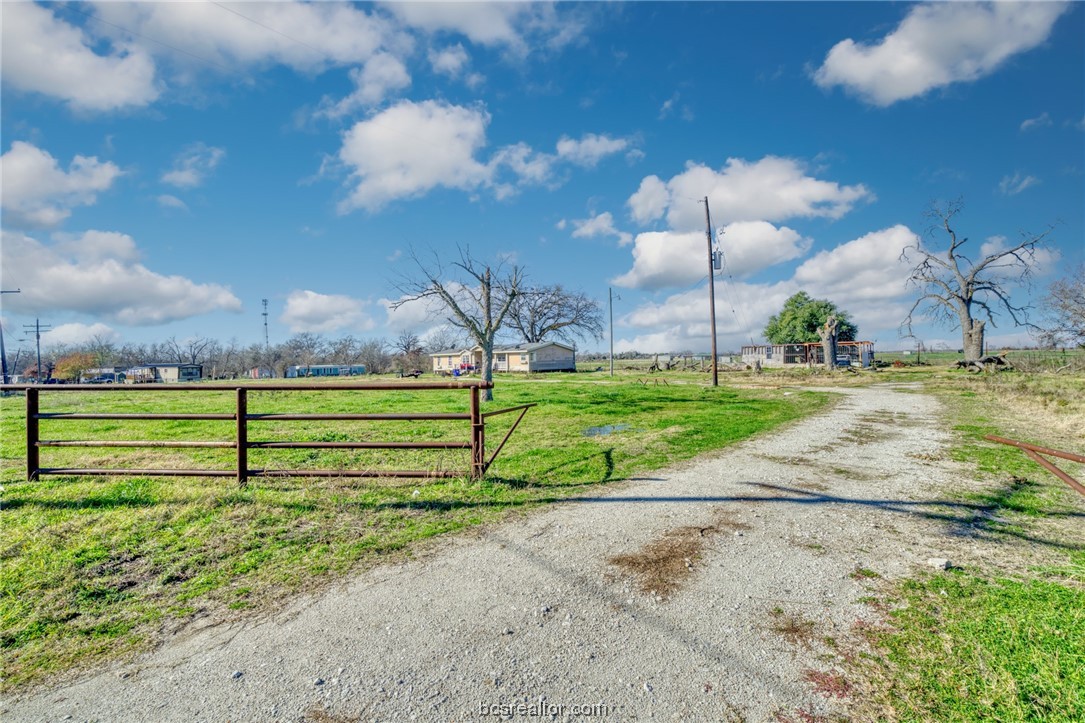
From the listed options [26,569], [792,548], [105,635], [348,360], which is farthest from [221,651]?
[348,360]

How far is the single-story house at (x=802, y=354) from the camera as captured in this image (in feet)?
149

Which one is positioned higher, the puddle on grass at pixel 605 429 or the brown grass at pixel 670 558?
the puddle on grass at pixel 605 429

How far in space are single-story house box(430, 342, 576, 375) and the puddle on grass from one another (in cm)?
4553

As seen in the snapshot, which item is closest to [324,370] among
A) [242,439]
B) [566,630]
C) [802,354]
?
[802,354]

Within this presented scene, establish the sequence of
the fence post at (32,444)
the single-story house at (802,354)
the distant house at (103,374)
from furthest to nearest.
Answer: the distant house at (103,374), the single-story house at (802,354), the fence post at (32,444)

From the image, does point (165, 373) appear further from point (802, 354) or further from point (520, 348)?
point (802, 354)

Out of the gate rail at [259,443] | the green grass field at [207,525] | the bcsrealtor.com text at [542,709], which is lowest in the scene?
the bcsrealtor.com text at [542,709]

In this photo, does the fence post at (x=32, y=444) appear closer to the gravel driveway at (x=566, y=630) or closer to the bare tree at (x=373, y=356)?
the gravel driveway at (x=566, y=630)

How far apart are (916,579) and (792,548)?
2.95 ft

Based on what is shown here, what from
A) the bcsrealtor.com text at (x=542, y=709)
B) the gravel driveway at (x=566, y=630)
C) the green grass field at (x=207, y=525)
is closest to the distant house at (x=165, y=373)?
the green grass field at (x=207, y=525)

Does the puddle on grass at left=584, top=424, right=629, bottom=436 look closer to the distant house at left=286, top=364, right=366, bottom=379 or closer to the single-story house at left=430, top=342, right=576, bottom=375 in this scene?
the single-story house at left=430, top=342, right=576, bottom=375

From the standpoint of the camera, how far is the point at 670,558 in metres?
4.13

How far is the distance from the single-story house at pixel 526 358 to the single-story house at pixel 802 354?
21694mm

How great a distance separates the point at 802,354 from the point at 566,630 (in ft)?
181
